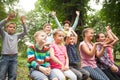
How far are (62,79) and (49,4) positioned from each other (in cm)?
1000

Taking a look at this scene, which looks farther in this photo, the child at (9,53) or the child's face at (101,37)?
the child's face at (101,37)

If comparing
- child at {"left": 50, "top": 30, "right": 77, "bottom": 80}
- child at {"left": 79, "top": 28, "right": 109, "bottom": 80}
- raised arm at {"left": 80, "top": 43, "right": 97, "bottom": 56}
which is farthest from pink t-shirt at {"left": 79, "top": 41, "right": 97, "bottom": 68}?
child at {"left": 50, "top": 30, "right": 77, "bottom": 80}

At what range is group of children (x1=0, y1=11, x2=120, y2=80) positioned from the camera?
5.64 meters

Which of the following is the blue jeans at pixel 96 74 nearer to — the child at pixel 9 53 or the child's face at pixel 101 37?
the child's face at pixel 101 37

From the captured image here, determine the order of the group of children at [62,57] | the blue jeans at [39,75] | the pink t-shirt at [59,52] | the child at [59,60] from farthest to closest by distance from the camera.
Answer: the pink t-shirt at [59,52] < the child at [59,60] < the group of children at [62,57] < the blue jeans at [39,75]

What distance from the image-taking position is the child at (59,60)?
5.86 metres

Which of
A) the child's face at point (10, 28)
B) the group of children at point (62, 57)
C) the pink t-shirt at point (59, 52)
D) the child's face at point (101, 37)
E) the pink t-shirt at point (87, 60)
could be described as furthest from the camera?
the child's face at point (101, 37)

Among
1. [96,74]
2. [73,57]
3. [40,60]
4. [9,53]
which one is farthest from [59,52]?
[9,53]

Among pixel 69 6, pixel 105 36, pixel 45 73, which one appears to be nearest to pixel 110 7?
pixel 69 6

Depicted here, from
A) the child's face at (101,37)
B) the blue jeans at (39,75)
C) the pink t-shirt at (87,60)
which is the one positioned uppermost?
the child's face at (101,37)

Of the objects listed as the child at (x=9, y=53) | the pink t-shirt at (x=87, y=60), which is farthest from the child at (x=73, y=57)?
the child at (x=9, y=53)

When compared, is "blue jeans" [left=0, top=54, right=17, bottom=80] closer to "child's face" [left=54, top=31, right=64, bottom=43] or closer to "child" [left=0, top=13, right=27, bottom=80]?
"child" [left=0, top=13, right=27, bottom=80]

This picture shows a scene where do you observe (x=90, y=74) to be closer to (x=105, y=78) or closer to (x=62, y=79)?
(x=105, y=78)

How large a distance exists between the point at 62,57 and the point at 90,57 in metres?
0.69
